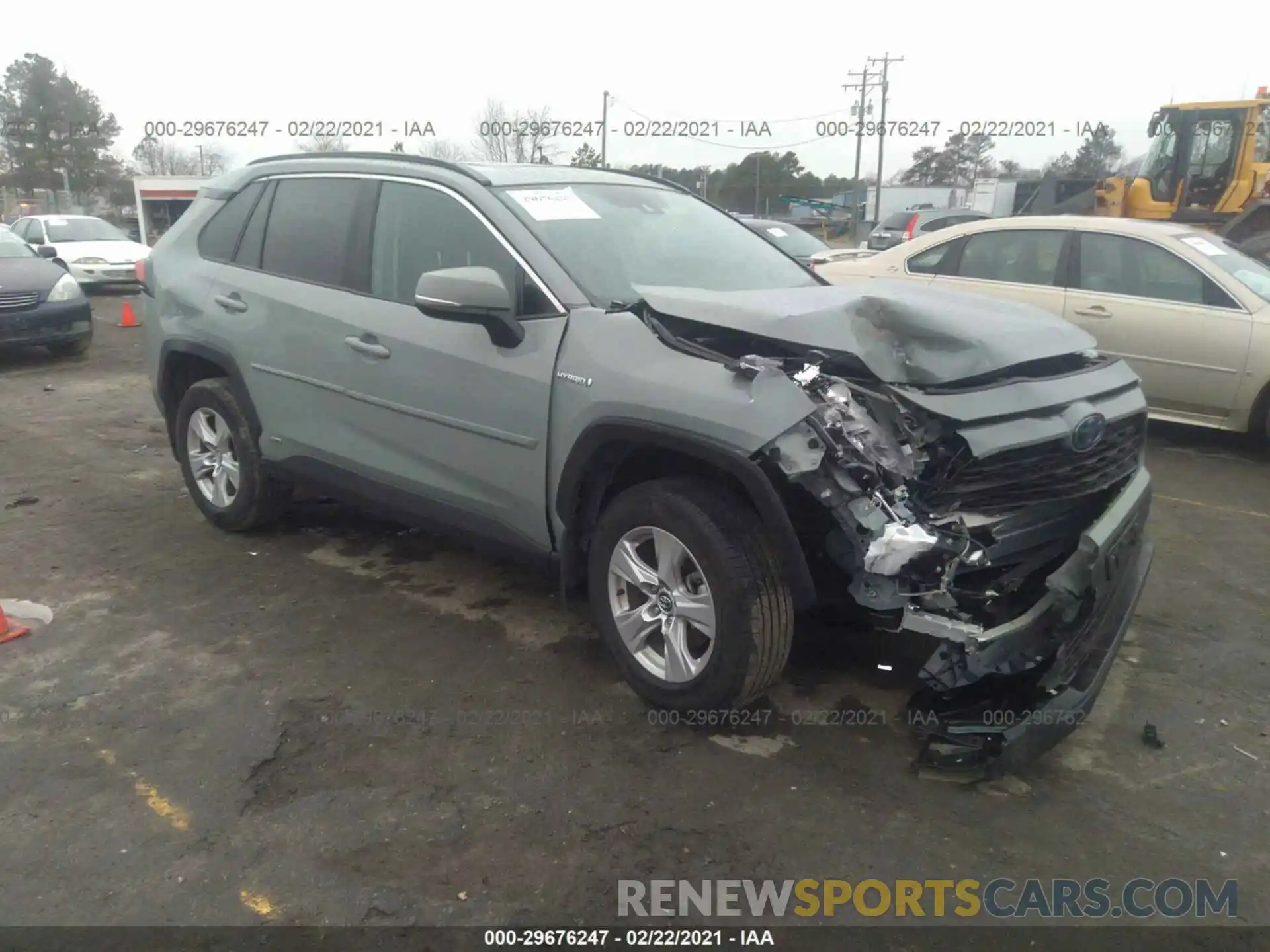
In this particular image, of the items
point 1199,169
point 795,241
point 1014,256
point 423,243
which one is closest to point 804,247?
point 795,241

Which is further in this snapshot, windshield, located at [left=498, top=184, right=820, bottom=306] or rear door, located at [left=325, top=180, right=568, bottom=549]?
windshield, located at [left=498, top=184, right=820, bottom=306]

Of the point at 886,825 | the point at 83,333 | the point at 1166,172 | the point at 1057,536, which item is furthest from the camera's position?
the point at 1166,172

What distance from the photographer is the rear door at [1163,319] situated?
6566 millimetres

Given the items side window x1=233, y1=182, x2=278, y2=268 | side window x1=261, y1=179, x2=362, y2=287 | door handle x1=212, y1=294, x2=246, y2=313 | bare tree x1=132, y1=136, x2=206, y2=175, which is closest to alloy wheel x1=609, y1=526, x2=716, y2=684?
side window x1=261, y1=179, x2=362, y2=287

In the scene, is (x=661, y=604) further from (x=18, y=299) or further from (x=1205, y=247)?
(x=18, y=299)

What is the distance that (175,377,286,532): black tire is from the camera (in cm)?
486

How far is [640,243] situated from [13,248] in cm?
1016

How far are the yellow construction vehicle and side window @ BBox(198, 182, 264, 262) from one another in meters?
13.4

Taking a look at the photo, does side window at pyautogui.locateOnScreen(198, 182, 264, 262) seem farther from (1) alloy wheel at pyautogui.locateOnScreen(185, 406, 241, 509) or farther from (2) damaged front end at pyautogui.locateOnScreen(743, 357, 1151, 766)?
(2) damaged front end at pyautogui.locateOnScreen(743, 357, 1151, 766)

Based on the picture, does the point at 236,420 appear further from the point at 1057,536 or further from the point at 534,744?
the point at 1057,536

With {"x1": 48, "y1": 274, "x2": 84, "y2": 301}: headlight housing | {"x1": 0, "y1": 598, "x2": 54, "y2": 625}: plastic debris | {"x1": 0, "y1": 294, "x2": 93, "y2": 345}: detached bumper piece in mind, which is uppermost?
{"x1": 48, "y1": 274, "x2": 84, "y2": 301}: headlight housing

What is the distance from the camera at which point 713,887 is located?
2.58 m

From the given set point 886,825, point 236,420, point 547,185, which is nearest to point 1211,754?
point 886,825

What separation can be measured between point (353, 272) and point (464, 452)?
42.3 inches
